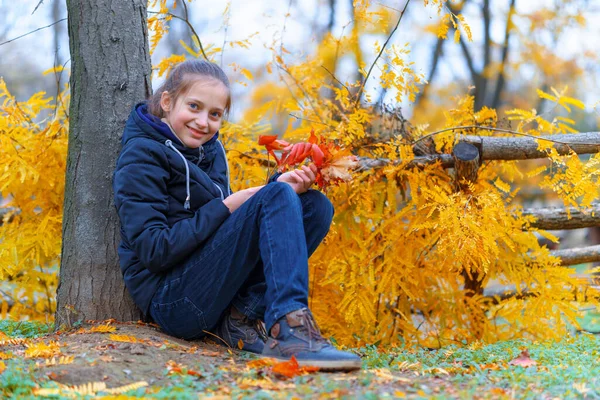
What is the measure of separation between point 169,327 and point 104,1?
1.62 m

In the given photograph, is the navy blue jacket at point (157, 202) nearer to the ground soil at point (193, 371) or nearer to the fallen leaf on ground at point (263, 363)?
the ground soil at point (193, 371)

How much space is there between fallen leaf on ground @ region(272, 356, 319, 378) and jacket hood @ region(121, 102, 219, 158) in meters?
1.11

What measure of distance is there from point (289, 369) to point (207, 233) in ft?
2.27

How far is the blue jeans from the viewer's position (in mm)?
2176

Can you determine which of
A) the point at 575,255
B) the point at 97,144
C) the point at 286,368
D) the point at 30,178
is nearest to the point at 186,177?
the point at 97,144

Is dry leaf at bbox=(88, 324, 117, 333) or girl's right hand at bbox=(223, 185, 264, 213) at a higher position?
girl's right hand at bbox=(223, 185, 264, 213)

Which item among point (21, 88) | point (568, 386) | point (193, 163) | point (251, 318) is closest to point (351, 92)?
point (193, 163)

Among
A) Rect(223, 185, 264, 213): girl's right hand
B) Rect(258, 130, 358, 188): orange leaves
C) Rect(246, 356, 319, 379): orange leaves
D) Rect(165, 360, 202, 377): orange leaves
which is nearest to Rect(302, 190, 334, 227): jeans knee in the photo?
Rect(258, 130, 358, 188): orange leaves

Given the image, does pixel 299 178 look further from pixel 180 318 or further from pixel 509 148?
pixel 509 148

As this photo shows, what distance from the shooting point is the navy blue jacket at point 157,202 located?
2334 millimetres

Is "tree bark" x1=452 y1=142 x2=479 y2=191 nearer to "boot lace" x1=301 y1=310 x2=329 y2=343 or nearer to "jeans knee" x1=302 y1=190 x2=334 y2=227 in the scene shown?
"jeans knee" x1=302 y1=190 x2=334 y2=227

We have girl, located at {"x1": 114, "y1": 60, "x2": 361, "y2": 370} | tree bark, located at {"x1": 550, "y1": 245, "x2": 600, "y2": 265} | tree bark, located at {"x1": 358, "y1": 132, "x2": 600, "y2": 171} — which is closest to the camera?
girl, located at {"x1": 114, "y1": 60, "x2": 361, "y2": 370}

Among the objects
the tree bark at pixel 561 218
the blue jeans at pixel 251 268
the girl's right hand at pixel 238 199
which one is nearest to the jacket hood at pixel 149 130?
the girl's right hand at pixel 238 199

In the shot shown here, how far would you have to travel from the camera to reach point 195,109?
8.63ft
